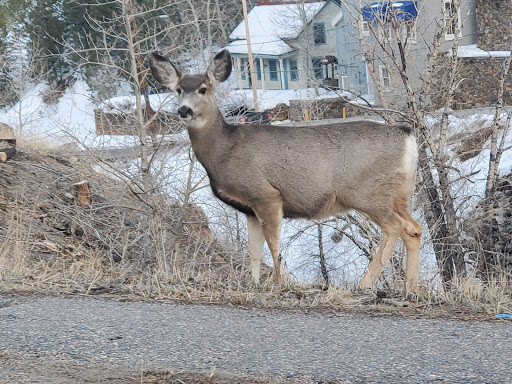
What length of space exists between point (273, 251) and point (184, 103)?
187 centimetres

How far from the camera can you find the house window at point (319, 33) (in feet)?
184

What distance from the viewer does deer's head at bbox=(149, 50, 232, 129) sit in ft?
28.2

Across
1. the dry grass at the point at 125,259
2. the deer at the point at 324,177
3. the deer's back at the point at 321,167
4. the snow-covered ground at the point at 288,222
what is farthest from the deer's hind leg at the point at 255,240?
the snow-covered ground at the point at 288,222

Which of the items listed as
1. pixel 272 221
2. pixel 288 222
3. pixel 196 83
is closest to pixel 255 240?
pixel 272 221

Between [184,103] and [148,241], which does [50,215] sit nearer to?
[148,241]

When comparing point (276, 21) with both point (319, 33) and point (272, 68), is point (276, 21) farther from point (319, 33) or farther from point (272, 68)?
point (319, 33)

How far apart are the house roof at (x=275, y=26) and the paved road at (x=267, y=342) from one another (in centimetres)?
5091

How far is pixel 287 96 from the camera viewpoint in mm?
52219

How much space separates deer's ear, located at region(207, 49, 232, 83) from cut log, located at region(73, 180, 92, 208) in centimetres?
783

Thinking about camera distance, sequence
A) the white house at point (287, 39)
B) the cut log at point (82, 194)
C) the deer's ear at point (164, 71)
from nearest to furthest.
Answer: the deer's ear at point (164, 71)
the cut log at point (82, 194)
the white house at point (287, 39)

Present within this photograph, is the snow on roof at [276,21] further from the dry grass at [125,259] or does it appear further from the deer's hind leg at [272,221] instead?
the deer's hind leg at [272,221]

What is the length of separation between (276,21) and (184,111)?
2029 inches

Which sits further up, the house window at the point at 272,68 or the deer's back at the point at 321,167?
the house window at the point at 272,68

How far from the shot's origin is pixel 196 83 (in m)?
8.62
